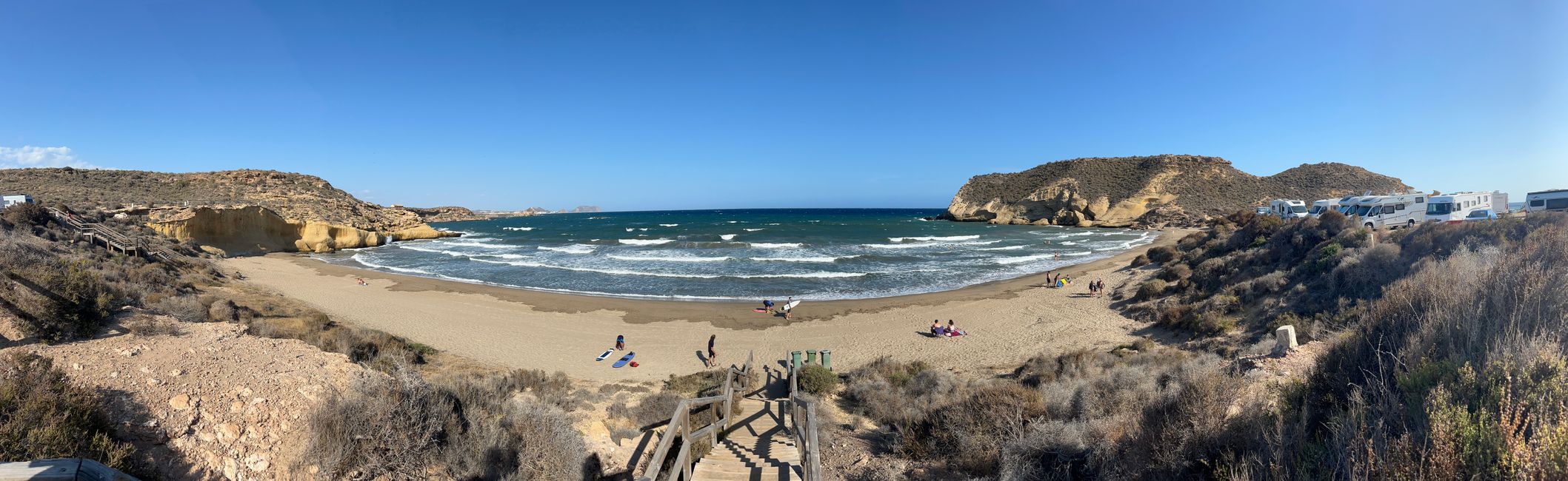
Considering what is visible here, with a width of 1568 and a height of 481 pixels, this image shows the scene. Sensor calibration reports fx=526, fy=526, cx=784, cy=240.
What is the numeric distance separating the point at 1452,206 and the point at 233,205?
65194 millimetres

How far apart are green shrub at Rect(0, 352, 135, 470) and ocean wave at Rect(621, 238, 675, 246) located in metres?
44.3

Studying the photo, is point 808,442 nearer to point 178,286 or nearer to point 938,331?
point 938,331

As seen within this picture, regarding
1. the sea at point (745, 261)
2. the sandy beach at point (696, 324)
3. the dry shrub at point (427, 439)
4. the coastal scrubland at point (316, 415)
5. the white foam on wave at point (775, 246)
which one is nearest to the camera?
the coastal scrubland at point (316, 415)

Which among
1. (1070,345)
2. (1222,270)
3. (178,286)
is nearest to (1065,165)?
(1222,270)

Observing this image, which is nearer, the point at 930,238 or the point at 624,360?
the point at 624,360

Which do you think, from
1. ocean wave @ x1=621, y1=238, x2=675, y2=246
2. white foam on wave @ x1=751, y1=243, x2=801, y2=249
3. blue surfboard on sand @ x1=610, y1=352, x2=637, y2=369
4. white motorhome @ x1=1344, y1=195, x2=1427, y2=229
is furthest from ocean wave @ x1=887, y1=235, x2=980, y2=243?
blue surfboard on sand @ x1=610, y1=352, x2=637, y2=369

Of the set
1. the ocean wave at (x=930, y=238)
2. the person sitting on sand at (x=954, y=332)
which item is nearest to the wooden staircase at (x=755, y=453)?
the person sitting on sand at (x=954, y=332)

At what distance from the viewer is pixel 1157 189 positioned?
6888 centimetres

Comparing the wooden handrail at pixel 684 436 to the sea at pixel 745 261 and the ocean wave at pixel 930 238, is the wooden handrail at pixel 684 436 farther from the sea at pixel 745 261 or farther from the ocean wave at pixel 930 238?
the ocean wave at pixel 930 238

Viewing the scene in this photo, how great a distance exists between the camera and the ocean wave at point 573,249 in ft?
137

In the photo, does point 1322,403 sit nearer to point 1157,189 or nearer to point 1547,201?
point 1547,201

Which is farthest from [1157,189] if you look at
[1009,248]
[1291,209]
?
[1291,209]

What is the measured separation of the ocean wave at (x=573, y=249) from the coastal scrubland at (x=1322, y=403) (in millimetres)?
36709

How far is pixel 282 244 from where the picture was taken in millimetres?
38250
